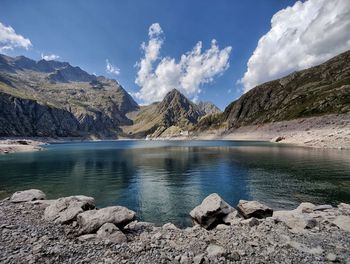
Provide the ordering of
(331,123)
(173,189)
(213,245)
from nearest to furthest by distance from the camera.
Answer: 1. (213,245)
2. (173,189)
3. (331,123)

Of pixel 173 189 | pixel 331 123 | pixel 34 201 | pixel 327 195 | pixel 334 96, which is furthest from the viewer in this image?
pixel 334 96

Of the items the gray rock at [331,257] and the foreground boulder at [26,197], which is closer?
the gray rock at [331,257]

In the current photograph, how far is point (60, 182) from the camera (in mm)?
43188

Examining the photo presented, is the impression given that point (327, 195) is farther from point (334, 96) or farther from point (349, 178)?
point (334, 96)

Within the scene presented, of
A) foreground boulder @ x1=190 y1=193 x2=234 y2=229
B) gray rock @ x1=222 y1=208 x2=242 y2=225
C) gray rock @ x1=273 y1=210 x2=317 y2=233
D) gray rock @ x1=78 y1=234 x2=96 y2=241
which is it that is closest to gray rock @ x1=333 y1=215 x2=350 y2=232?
gray rock @ x1=273 y1=210 x2=317 y2=233

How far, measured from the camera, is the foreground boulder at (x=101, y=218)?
52.2ft

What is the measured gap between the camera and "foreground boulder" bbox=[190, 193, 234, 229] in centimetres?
1942

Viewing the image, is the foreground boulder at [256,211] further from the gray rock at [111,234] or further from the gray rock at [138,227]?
the gray rock at [111,234]

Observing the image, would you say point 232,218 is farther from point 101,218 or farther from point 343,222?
point 101,218

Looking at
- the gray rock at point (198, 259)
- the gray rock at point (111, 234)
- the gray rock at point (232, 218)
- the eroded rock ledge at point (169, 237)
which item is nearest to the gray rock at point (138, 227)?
the eroded rock ledge at point (169, 237)

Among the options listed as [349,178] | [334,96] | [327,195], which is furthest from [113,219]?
[334,96]

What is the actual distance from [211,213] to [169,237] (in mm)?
4963

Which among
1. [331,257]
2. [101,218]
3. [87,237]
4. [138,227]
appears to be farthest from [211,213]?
[87,237]

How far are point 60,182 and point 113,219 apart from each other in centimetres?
3152
